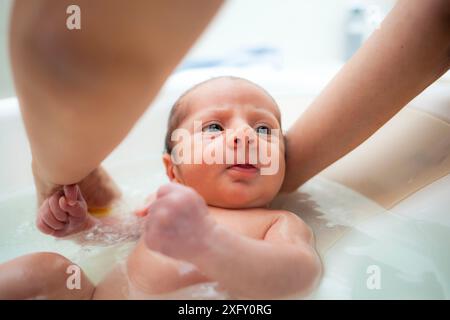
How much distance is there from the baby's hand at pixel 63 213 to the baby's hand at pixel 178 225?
27 cm

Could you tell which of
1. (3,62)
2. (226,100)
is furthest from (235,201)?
(3,62)

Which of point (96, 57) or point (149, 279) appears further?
point (149, 279)

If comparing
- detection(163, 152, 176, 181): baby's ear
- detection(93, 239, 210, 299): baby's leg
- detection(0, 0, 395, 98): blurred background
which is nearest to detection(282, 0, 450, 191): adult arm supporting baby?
detection(163, 152, 176, 181): baby's ear

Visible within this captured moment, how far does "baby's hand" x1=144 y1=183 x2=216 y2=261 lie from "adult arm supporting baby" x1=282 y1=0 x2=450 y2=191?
1.25ft

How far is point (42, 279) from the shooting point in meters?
0.61

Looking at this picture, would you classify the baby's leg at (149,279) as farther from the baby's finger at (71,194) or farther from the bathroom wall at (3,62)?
the bathroom wall at (3,62)

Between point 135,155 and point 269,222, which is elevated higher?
point 135,155

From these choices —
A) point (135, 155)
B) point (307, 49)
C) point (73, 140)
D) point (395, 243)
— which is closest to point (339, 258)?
point (395, 243)

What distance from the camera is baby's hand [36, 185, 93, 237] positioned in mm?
752

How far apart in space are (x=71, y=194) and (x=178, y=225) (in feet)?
1.03

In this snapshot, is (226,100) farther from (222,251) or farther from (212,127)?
(222,251)
